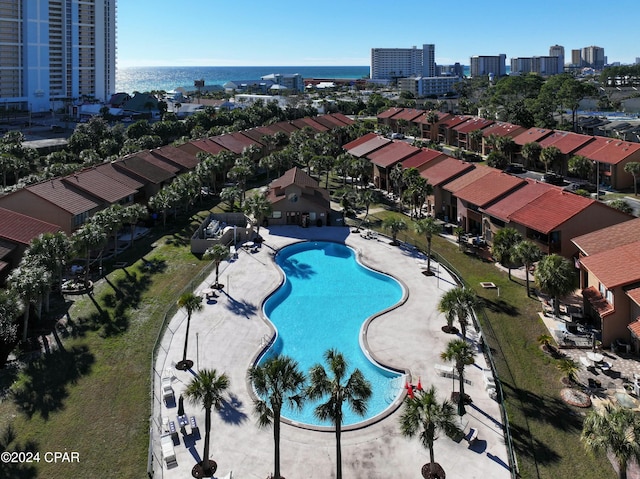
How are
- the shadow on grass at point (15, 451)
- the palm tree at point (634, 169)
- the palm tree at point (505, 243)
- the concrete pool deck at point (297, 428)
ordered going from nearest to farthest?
1. the shadow on grass at point (15, 451)
2. the concrete pool deck at point (297, 428)
3. the palm tree at point (505, 243)
4. the palm tree at point (634, 169)

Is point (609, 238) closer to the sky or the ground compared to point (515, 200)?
closer to the ground

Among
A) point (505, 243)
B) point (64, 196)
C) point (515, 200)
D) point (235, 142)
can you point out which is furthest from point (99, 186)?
point (515, 200)

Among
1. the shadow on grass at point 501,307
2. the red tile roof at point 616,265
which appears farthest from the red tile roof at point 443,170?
the red tile roof at point 616,265

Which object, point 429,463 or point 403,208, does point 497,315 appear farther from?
point 403,208

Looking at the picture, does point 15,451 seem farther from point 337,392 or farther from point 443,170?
point 443,170

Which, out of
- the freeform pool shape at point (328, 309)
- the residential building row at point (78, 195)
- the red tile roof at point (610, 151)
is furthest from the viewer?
the red tile roof at point (610, 151)

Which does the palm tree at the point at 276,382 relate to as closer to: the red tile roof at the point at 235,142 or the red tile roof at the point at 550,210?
the red tile roof at the point at 550,210
